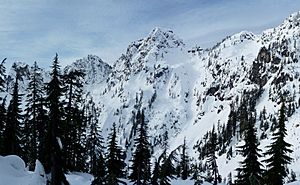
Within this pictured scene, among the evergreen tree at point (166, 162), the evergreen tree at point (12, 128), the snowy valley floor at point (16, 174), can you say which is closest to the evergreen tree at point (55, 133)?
the snowy valley floor at point (16, 174)

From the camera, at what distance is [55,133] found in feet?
76.4

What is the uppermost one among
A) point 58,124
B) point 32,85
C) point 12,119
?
point 32,85

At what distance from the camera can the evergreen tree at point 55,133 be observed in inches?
880

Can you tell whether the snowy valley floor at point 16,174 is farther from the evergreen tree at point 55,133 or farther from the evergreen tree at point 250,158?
the evergreen tree at point 250,158

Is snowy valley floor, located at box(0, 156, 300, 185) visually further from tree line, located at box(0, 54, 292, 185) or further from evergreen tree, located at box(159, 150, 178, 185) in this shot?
evergreen tree, located at box(159, 150, 178, 185)

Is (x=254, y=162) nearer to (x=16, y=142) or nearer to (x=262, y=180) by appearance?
(x=262, y=180)

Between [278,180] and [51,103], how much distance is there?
66.9 ft

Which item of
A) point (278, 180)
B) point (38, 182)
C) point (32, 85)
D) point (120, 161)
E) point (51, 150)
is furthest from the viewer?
point (120, 161)

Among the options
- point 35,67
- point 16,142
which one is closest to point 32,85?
point 35,67

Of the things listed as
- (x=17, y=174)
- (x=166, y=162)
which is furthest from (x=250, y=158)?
(x=17, y=174)

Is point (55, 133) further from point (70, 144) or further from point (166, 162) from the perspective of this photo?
point (70, 144)

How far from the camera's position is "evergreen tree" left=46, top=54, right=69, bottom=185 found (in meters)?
22.3

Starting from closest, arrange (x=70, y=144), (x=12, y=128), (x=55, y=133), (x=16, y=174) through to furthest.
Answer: (x=16, y=174)
(x=55, y=133)
(x=70, y=144)
(x=12, y=128)

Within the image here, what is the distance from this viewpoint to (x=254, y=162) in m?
36.1
